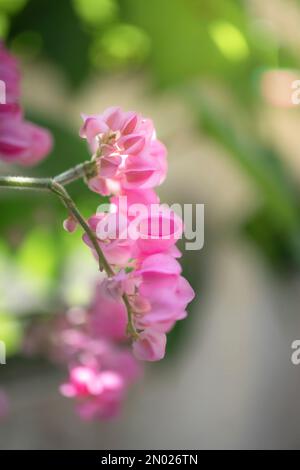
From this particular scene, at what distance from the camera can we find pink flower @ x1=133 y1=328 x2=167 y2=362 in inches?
10.0

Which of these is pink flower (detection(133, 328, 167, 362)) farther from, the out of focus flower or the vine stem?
the out of focus flower

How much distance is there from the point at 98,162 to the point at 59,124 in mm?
314

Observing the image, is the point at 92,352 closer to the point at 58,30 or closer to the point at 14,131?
the point at 14,131

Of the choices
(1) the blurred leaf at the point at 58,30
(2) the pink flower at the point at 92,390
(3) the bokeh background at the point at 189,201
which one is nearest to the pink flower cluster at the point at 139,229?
(2) the pink flower at the point at 92,390

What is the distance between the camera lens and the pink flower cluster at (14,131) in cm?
30

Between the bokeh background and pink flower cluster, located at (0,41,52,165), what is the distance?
0.68 feet

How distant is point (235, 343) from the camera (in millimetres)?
1269

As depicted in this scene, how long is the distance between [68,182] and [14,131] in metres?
0.05

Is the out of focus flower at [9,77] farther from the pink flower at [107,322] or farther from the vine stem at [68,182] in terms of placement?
the pink flower at [107,322]

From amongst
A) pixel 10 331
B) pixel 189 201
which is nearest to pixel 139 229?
pixel 10 331

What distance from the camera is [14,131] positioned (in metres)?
0.30

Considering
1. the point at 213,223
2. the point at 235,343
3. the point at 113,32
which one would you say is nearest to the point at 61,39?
the point at 113,32

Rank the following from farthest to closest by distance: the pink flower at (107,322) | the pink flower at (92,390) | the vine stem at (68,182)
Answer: the pink flower at (107,322)
the pink flower at (92,390)
the vine stem at (68,182)

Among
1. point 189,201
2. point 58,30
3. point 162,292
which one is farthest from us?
point 189,201
